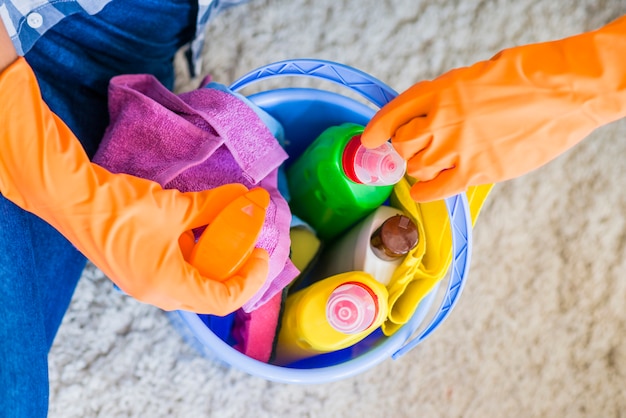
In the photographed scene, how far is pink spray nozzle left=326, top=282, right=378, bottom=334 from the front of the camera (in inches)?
22.9

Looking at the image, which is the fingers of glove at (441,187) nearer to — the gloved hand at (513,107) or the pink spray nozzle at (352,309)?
the gloved hand at (513,107)

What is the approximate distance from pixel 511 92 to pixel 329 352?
320 mm

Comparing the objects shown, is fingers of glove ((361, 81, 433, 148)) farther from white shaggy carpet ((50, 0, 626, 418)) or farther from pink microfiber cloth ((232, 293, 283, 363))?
white shaggy carpet ((50, 0, 626, 418))

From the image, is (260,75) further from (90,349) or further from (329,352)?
(90,349)

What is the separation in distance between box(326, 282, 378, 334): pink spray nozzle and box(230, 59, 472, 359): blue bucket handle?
52 mm

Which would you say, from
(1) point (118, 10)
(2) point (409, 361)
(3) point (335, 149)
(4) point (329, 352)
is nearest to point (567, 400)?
(2) point (409, 361)

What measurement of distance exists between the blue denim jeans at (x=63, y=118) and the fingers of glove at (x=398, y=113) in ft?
0.81

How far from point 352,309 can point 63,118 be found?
0.32 metres

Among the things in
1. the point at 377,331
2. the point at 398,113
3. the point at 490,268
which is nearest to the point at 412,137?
the point at 398,113

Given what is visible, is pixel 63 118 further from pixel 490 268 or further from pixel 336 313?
pixel 490 268

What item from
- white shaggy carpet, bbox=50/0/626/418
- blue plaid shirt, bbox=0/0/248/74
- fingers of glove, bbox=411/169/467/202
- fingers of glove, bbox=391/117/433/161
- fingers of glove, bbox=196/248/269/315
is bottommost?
white shaggy carpet, bbox=50/0/626/418

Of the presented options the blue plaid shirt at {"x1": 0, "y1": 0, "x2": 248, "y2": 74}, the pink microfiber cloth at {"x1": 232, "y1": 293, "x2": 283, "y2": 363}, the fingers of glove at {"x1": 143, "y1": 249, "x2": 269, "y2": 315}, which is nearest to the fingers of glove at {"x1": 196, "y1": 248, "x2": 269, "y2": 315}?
the fingers of glove at {"x1": 143, "y1": 249, "x2": 269, "y2": 315}

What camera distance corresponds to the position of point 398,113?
0.51 metres

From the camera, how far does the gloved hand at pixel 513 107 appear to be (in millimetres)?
464
